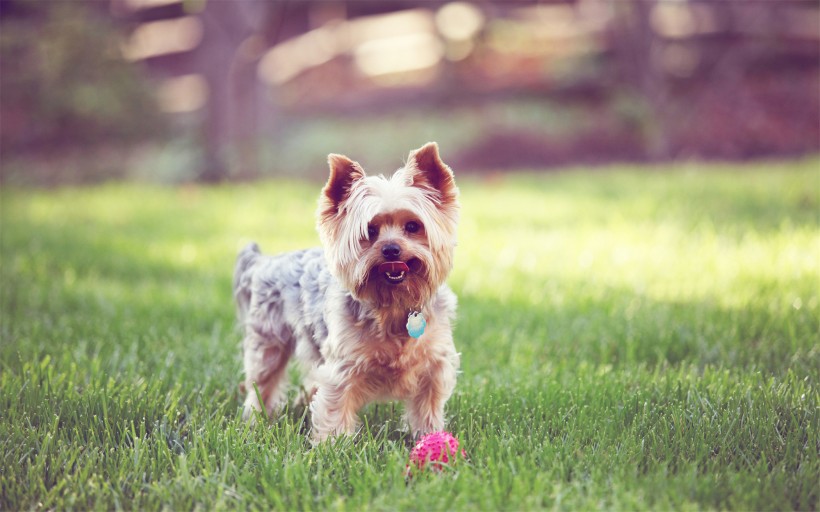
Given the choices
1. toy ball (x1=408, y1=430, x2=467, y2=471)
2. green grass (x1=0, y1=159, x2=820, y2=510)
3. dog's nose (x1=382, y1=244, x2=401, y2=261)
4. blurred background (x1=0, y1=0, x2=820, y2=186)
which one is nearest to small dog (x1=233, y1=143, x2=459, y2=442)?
dog's nose (x1=382, y1=244, x2=401, y2=261)

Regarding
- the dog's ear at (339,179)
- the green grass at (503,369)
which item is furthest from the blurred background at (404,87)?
the dog's ear at (339,179)

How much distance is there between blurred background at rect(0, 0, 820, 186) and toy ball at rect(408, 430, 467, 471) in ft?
31.9

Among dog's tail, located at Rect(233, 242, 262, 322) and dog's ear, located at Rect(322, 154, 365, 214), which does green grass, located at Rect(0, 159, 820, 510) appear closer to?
dog's tail, located at Rect(233, 242, 262, 322)

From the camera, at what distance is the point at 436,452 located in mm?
3225

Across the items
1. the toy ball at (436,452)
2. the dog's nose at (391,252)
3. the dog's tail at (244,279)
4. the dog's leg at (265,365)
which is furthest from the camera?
the dog's tail at (244,279)

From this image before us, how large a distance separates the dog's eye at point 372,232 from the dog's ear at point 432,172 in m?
0.30

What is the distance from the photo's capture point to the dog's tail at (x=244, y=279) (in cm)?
448

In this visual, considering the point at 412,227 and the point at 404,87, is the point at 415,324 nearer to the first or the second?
the point at 412,227

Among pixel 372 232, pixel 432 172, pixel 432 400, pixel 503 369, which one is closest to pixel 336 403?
pixel 432 400

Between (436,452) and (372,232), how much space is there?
101 centimetres

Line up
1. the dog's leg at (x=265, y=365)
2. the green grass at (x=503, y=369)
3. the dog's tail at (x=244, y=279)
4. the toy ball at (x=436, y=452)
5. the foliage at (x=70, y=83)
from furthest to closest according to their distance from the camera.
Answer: the foliage at (x=70, y=83), the dog's tail at (x=244, y=279), the dog's leg at (x=265, y=365), the toy ball at (x=436, y=452), the green grass at (x=503, y=369)

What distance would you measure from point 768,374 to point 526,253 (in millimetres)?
3121

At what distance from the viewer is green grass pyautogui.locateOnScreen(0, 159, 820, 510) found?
3.02 meters

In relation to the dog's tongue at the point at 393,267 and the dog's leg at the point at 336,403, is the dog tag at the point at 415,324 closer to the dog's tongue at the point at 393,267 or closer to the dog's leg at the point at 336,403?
the dog's tongue at the point at 393,267
